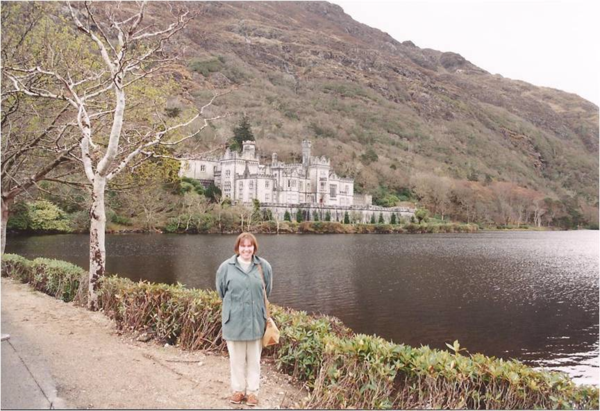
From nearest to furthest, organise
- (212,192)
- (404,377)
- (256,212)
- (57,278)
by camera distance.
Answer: (404,377) → (57,278) → (256,212) → (212,192)

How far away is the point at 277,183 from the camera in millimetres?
87250

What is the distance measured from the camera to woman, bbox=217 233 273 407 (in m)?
5.86

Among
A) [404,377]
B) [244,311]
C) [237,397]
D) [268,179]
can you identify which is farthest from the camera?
[268,179]

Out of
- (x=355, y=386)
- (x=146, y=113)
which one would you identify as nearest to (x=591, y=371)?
(x=355, y=386)

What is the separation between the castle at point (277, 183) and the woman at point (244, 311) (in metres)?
73.9

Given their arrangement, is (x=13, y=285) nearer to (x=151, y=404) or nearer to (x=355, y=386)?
(x=151, y=404)

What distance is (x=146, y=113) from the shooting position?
53.9 feet

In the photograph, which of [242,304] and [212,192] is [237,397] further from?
[212,192]

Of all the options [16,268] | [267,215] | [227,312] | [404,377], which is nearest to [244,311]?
[227,312]

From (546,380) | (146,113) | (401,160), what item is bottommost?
(546,380)

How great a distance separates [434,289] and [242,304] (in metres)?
21.9

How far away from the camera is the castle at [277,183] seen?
83625mm

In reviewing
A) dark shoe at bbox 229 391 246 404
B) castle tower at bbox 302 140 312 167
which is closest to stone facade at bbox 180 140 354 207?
castle tower at bbox 302 140 312 167

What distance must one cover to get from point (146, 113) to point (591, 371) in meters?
16.0
